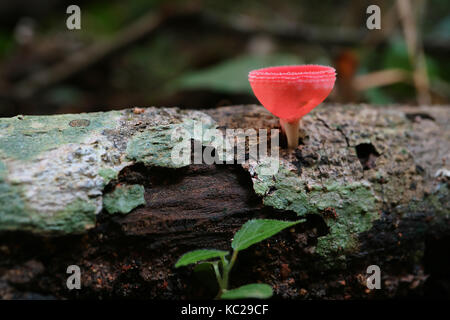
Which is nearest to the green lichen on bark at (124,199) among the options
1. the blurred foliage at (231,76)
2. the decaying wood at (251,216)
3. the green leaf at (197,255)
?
the decaying wood at (251,216)

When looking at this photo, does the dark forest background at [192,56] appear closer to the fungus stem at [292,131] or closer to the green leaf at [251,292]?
the fungus stem at [292,131]

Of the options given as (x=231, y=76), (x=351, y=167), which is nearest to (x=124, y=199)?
(x=351, y=167)

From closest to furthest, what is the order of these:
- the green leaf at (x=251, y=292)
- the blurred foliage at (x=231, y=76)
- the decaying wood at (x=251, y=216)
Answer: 1. the green leaf at (x=251, y=292)
2. the decaying wood at (x=251, y=216)
3. the blurred foliage at (x=231, y=76)

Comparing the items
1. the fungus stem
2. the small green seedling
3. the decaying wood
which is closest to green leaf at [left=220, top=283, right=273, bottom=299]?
the small green seedling

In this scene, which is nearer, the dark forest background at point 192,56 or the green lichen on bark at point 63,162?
the green lichen on bark at point 63,162

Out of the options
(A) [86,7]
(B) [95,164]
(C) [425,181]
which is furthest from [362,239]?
(A) [86,7]

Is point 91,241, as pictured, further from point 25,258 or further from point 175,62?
point 175,62
